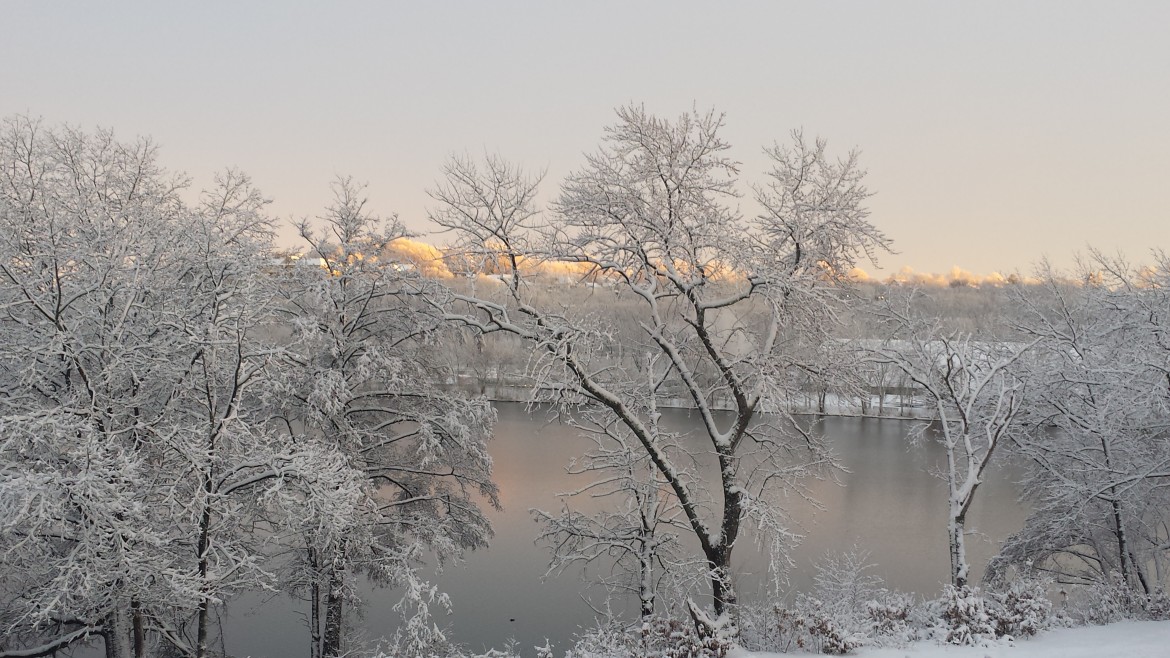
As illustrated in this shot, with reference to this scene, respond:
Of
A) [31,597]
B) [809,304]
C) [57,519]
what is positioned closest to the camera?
[57,519]

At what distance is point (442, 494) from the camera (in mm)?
13391

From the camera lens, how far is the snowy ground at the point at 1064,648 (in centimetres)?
730

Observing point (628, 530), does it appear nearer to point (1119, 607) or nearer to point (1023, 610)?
point (1023, 610)

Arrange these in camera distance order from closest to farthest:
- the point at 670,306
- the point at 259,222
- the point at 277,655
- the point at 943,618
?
the point at 943,618 → the point at 670,306 → the point at 259,222 → the point at 277,655

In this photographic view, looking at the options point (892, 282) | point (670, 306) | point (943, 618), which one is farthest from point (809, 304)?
point (892, 282)

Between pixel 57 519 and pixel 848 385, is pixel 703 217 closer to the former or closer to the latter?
pixel 848 385

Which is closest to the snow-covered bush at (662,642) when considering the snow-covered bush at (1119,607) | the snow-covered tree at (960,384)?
the snow-covered tree at (960,384)

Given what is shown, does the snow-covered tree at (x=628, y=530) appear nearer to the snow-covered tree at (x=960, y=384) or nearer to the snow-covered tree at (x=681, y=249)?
the snow-covered tree at (x=681, y=249)

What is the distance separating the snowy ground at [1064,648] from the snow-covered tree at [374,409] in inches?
253

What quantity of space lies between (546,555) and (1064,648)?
483 inches

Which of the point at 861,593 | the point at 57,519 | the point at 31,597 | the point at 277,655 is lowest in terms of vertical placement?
the point at 277,655

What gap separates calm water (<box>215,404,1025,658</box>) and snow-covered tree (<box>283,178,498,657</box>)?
7.75ft

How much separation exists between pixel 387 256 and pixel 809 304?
7.61 metres

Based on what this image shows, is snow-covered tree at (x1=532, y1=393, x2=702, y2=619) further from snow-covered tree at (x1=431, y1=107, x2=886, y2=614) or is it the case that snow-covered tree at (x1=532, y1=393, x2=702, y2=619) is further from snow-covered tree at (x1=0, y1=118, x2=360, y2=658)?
snow-covered tree at (x1=0, y1=118, x2=360, y2=658)
